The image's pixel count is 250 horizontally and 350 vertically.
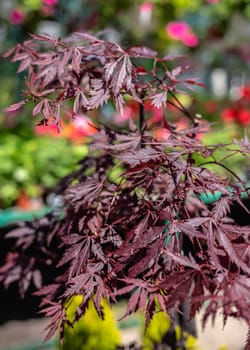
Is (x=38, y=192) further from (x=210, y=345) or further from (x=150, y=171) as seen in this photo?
(x=150, y=171)

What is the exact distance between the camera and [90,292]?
140 centimetres

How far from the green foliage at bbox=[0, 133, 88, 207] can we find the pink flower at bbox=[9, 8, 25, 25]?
4.99 feet

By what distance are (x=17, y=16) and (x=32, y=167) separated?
1.80 metres

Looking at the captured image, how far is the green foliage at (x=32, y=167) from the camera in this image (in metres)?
4.24

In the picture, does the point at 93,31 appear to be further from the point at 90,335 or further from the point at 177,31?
the point at 90,335

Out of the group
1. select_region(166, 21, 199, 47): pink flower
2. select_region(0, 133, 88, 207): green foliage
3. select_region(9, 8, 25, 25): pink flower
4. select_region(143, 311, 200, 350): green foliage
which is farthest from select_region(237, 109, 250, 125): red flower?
select_region(143, 311, 200, 350): green foliage

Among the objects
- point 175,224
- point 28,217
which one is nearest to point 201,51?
point 28,217

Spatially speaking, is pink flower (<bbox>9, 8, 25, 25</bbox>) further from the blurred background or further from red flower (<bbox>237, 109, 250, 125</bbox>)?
red flower (<bbox>237, 109, 250, 125</bbox>)

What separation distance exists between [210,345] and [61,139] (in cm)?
211

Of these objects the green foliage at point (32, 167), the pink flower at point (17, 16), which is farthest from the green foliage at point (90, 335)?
the pink flower at point (17, 16)

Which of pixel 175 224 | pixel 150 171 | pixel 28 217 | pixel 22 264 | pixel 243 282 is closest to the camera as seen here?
pixel 243 282

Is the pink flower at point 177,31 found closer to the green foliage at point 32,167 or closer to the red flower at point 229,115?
the red flower at point 229,115

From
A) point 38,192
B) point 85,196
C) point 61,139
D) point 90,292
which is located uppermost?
point 61,139

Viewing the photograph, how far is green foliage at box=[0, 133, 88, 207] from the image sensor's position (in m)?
4.24
